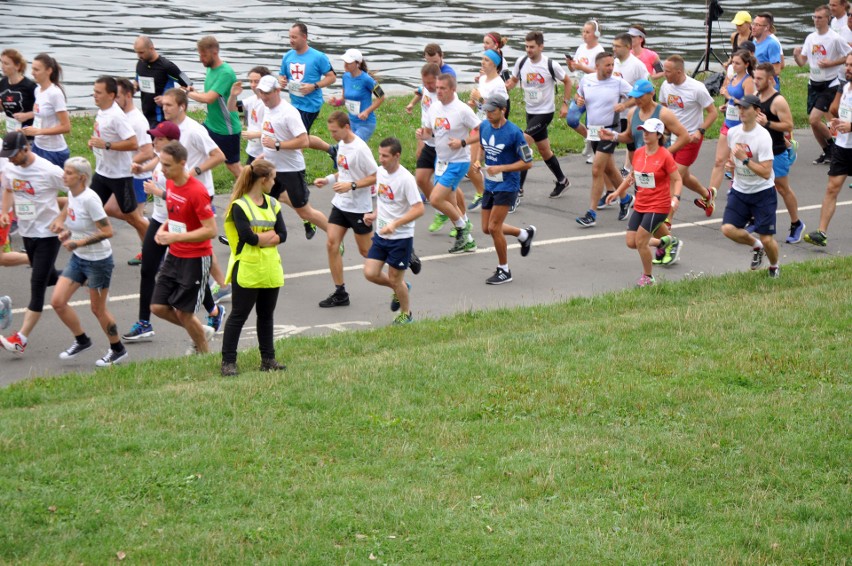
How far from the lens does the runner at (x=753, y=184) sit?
451 inches

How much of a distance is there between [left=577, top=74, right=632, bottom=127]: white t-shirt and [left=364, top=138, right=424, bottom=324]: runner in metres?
4.74

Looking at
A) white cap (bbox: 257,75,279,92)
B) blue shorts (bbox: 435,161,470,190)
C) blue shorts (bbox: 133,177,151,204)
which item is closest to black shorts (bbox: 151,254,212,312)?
blue shorts (bbox: 133,177,151,204)

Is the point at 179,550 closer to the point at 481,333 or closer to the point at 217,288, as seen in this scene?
the point at 481,333

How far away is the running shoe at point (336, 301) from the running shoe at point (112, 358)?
2163 mm

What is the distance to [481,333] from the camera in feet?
32.8

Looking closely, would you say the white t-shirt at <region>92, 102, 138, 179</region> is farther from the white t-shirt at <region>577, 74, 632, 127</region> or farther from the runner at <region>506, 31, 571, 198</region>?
the white t-shirt at <region>577, 74, 632, 127</region>

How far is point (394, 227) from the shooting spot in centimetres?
1056

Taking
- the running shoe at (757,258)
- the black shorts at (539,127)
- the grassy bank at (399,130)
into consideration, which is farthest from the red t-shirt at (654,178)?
the grassy bank at (399,130)

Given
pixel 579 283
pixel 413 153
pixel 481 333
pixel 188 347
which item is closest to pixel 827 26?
pixel 413 153

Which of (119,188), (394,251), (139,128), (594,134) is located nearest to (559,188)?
Answer: (594,134)

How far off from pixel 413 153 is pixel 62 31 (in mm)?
17070

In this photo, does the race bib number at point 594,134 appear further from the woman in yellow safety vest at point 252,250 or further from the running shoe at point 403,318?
the woman in yellow safety vest at point 252,250

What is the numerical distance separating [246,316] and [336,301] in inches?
100

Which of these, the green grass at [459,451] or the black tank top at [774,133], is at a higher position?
the black tank top at [774,133]
